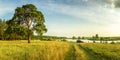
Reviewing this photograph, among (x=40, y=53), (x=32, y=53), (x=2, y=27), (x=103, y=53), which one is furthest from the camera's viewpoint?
(x=2, y=27)

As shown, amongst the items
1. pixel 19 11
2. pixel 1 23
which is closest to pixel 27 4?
pixel 19 11

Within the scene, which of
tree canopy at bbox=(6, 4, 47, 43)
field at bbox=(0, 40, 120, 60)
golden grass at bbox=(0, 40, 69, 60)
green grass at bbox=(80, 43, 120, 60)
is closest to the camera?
golden grass at bbox=(0, 40, 69, 60)

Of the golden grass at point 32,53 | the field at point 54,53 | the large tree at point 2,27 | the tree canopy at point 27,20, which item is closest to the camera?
the golden grass at point 32,53

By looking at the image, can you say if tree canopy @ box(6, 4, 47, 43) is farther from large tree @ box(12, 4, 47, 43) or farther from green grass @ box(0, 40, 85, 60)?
green grass @ box(0, 40, 85, 60)

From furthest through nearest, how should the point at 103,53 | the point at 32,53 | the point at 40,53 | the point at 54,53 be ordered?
the point at 103,53
the point at 32,53
the point at 40,53
the point at 54,53

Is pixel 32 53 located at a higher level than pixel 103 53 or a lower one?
higher

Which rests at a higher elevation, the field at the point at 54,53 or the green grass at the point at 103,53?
the field at the point at 54,53

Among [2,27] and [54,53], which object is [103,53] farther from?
[2,27]

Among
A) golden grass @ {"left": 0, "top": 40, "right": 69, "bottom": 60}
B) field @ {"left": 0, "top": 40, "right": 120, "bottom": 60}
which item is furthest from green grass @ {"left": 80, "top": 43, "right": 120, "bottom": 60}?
golden grass @ {"left": 0, "top": 40, "right": 69, "bottom": 60}

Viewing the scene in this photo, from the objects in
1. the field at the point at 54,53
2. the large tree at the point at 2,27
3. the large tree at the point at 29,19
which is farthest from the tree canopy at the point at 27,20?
the large tree at the point at 2,27

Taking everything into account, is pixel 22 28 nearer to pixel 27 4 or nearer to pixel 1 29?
pixel 27 4

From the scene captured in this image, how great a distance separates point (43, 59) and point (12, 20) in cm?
4425

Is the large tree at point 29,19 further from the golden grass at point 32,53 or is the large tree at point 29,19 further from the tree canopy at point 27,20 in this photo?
the golden grass at point 32,53

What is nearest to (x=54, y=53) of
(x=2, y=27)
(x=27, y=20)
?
(x=27, y=20)
